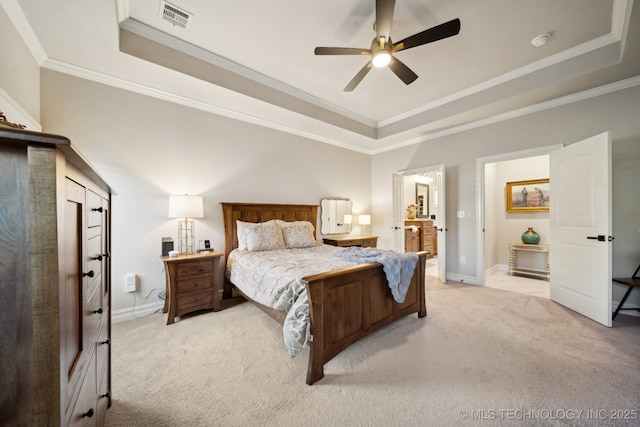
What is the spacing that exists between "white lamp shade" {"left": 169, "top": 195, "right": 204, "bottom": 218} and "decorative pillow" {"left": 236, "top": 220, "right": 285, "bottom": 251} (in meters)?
0.64

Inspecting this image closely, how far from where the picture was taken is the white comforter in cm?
180

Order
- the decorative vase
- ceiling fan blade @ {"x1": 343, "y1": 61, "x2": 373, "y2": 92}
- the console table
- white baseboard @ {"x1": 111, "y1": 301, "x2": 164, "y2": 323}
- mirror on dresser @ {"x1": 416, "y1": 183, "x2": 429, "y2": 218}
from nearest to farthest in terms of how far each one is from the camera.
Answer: ceiling fan blade @ {"x1": 343, "y1": 61, "x2": 373, "y2": 92} → white baseboard @ {"x1": 111, "y1": 301, "x2": 164, "y2": 323} → the console table → the decorative vase → mirror on dresser @ {"x1": 416, "y1": 183, "x2": 429, "y2": 218}

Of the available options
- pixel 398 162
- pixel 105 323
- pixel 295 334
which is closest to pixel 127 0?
pixel 105 323

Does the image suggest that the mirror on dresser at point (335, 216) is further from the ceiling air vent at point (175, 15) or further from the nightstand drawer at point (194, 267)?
the ceiling air vent at point (175, 15)

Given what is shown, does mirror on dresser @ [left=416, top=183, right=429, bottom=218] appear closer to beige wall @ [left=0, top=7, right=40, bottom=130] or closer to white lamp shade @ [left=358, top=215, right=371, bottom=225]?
white lamp shade @ [left=358, top=215, right=371, bottom=225]

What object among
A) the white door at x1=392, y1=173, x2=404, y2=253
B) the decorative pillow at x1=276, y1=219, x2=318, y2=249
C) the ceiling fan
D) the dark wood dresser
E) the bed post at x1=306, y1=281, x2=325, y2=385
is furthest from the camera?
the white door at x1=392, y1=173, x2=404, y2=253

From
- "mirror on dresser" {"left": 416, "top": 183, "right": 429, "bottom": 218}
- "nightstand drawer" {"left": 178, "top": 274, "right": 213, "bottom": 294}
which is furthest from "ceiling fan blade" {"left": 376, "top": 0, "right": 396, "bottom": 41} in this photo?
"mirror on dresser" {"left": 416, "top": 183, "right": 429, "bottom": 218}

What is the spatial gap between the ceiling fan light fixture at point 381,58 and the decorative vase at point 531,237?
14.6 feet

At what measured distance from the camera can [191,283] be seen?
2781mm

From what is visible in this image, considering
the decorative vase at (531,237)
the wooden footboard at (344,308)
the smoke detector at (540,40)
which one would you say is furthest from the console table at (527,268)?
the wooden footboard at (344,308)

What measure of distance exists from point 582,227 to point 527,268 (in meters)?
2.30

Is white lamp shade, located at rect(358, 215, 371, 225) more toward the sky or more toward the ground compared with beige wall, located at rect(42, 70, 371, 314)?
more toward the ground

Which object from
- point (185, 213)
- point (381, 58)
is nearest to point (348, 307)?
point (185, 213)

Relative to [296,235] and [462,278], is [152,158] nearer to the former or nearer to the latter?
[296,235]
